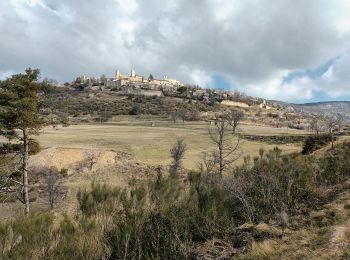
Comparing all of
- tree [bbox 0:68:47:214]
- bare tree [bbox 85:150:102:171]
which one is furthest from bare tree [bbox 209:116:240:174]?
bare tree [bbox 85:150:102:171]

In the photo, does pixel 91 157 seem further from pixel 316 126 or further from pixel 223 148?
pixel 316 126

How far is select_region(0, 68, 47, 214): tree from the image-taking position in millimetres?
Result: 21078

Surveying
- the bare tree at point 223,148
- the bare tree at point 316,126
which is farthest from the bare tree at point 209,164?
the bare tree at point 316,126

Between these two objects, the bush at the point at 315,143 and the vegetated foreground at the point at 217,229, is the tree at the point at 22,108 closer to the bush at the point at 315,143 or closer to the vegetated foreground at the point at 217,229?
the vegetated foreground at the point at 217,229

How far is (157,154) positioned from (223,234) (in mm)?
42032

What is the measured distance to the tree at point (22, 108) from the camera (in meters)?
21.1

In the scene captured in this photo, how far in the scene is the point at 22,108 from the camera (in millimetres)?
20938

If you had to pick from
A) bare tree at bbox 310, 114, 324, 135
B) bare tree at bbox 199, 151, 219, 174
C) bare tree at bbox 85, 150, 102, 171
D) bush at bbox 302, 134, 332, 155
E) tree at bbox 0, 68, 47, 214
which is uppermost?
tree at bbox 0, 68, 47, 214

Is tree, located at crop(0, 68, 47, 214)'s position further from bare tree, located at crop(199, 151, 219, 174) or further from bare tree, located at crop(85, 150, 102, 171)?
bare tree, located at crop(85, 150, 102, 171)

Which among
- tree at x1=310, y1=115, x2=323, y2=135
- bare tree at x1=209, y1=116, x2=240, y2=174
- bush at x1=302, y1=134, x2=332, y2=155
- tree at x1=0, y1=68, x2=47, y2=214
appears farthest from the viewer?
tree at x1=310, y1=115, x2=323, y2=135

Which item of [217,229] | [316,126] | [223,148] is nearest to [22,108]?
[217,229]

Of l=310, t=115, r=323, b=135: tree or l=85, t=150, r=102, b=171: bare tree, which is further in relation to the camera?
l=310, t=115, r=323, b=135: tree

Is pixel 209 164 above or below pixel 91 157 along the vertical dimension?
above

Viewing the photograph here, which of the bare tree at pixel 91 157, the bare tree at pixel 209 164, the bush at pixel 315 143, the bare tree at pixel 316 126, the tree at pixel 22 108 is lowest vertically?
Result: the bare tree at pixel 91 157
